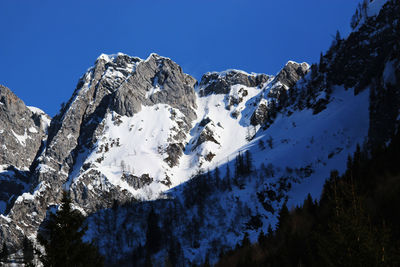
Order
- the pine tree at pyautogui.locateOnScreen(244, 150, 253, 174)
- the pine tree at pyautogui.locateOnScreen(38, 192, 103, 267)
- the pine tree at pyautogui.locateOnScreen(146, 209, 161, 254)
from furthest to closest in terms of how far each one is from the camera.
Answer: the pine tree at pyautogui.locateOnScreen(244, 150, 253, 174), the pine tree at pyautogui.locateOnScreen(146, 209, 161, 254), the pine tree at pyautogui.locateOnScreen(38, 192, 103, 267)

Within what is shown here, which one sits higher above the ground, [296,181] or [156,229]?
[296,181]

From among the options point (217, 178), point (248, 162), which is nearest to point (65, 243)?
point (248, 162)

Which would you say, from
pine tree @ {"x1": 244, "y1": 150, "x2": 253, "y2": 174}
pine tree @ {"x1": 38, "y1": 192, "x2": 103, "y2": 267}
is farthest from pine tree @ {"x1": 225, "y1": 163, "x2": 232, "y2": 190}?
pine tree @ {"x1": 38, "y1": 192, "x2": 103, "y2": 267}

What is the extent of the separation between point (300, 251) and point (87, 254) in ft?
85.9

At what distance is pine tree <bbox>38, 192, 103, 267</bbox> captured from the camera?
19.9 m

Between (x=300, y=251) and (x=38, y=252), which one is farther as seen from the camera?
(x=300, y=251)

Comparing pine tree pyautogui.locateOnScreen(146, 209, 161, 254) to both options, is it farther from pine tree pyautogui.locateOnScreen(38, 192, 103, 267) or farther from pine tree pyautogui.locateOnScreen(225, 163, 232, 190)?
pine tree pyautogui.locateOnScreen(38, 192, 103, 267)

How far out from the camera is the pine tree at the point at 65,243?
19938 millimetres

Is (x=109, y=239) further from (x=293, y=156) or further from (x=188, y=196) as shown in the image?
(x=293, y=156)

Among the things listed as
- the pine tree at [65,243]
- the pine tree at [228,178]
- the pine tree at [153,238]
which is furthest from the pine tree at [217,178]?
the pine tree at [65,243]

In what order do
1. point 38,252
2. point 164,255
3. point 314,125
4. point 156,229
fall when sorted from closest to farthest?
1. point 38,252
2. point 164,255
3. point 156,229
4. point 314,125

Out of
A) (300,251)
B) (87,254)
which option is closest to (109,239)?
(300,251)

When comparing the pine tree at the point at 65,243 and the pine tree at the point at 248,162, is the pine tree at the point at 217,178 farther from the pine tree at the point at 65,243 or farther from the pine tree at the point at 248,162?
the pine tree at the point at 65,243

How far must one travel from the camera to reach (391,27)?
604 ft
